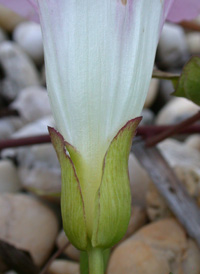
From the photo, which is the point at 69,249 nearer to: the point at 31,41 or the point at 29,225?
the point at 29,225

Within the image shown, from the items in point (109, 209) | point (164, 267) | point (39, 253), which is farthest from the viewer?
point (39, 253)

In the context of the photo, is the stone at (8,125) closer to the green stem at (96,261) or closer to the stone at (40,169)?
the stone at (40,169)

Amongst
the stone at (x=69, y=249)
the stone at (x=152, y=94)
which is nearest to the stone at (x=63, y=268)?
the stone at (x=69, y=249)

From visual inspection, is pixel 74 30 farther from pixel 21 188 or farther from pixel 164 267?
pixel 21 188

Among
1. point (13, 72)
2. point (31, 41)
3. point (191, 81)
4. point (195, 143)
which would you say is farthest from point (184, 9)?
point (31, 41)

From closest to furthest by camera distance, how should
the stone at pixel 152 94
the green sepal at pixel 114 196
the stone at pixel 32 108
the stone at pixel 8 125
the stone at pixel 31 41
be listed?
the green sepal at pixel 114 196 < the stone at pixel 8 125 < the stone at pixel 32 108 < the stone at pixel 152 94 < the stone at pixel 31 41

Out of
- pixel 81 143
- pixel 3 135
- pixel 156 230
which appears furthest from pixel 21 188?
pixel 81 143

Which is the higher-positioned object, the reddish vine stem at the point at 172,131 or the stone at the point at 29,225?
the reddish vine stem at the point at 172,131
